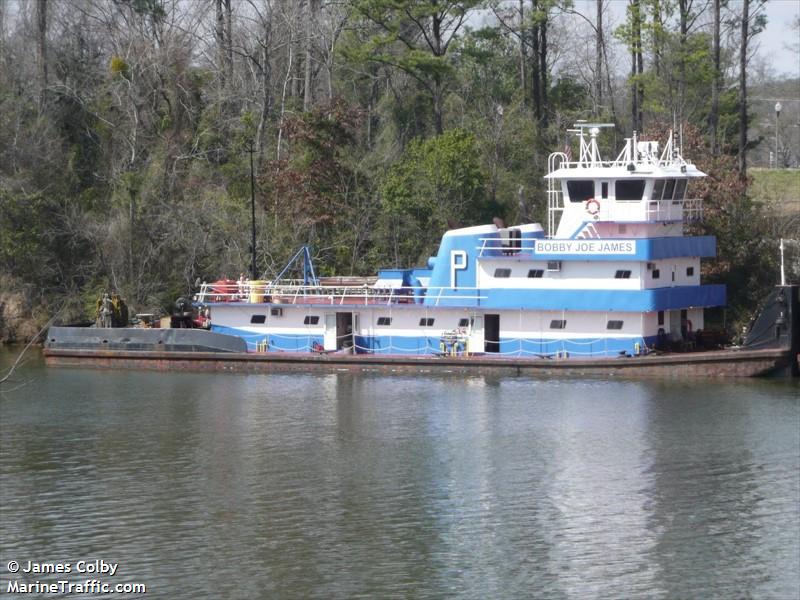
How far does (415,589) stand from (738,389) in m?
16.6

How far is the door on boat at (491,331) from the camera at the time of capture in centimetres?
4056

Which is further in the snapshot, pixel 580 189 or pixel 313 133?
pixel 313 133

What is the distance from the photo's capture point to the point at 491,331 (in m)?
40.7

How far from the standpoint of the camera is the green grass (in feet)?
170

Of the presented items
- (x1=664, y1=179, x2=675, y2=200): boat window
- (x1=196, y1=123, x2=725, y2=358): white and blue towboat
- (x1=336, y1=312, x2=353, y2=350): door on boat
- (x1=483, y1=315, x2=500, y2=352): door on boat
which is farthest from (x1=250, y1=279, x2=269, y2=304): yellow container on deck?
(x1=664, y1=179, x2=675, y2=200): boat window

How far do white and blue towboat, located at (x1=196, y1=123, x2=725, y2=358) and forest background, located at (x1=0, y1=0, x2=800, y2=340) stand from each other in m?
5.61

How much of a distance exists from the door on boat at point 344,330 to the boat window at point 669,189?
32.3ft

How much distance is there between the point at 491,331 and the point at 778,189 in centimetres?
2251

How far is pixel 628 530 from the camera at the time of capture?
958 inches

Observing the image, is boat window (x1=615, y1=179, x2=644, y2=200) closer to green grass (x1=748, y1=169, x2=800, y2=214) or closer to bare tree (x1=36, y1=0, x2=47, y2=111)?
green grass (x1=748, y1=169, x2=800, y2=214)

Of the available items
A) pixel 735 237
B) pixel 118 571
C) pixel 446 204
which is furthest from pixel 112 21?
pixel 118 571

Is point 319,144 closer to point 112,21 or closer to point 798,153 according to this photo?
point 112,21

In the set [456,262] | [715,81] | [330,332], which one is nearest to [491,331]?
[456,262]

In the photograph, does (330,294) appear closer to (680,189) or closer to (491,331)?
(491,331)
